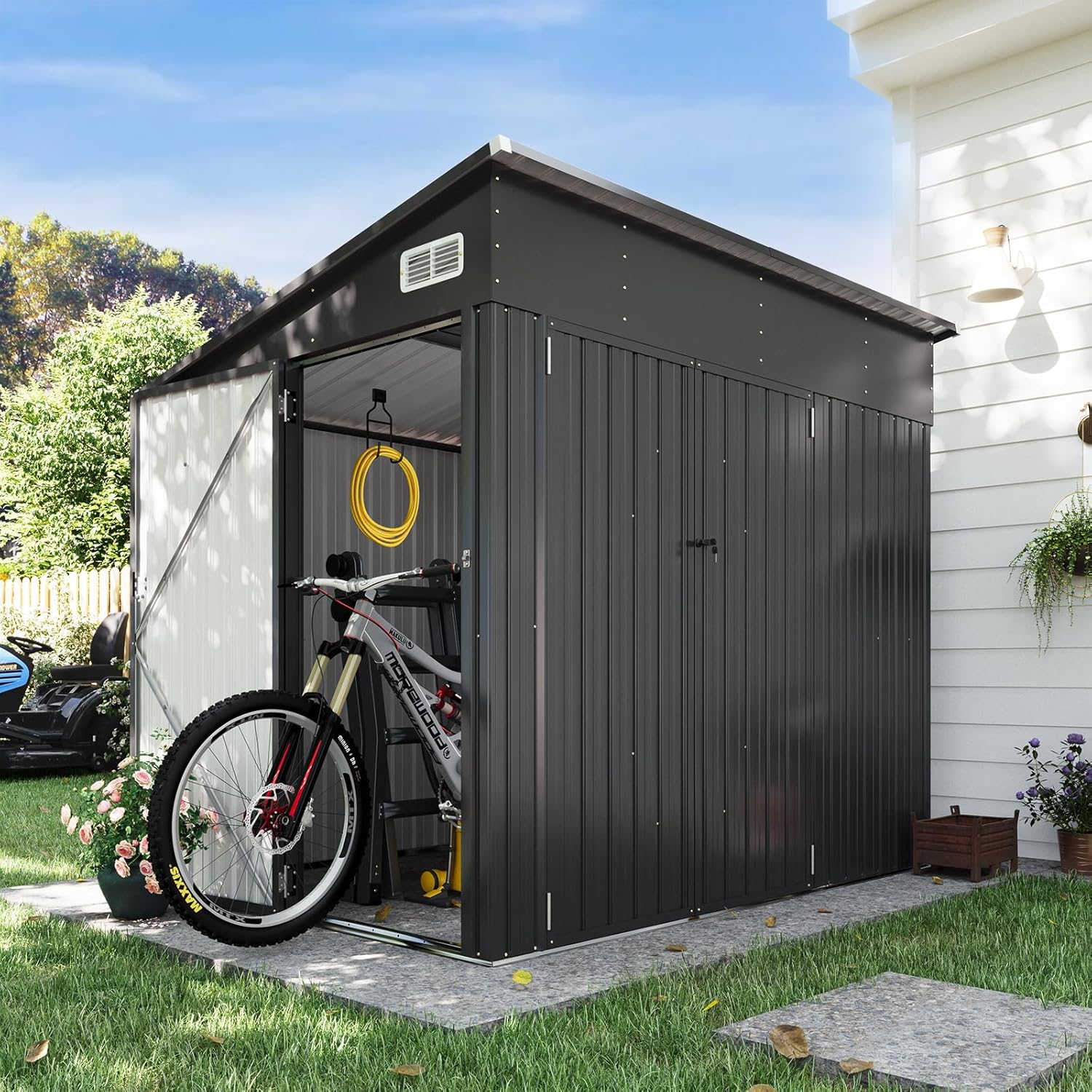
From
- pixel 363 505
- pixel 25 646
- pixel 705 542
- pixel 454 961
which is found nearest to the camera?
pixel 454 961

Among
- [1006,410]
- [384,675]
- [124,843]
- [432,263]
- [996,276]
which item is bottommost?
[124,843]

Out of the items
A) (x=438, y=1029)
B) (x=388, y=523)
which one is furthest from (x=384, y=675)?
(x=388, y=523)

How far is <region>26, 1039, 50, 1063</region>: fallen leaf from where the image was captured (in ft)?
9.47

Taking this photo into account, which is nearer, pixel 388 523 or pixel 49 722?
pixel 388 523

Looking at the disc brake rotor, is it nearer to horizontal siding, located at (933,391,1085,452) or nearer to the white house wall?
the white house wall

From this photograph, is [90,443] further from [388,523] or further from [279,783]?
[279,783]

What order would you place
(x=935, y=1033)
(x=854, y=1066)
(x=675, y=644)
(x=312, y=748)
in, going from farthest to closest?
(x=675, y=644) → (x=312, y=748) → (x=935, y=1033) → (x=854, y=1066)

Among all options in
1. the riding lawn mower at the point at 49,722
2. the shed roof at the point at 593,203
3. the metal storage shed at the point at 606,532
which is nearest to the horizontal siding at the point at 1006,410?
the metal storage shed at the point at 606,532

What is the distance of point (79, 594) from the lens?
11.9 m

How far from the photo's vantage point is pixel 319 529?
5961 millimetres

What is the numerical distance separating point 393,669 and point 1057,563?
10.0 ft

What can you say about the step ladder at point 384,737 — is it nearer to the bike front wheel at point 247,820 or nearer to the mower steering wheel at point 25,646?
the bike front wheel at point 247,820

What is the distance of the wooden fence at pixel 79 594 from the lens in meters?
11.6

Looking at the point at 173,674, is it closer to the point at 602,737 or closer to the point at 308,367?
the point at 308,367
